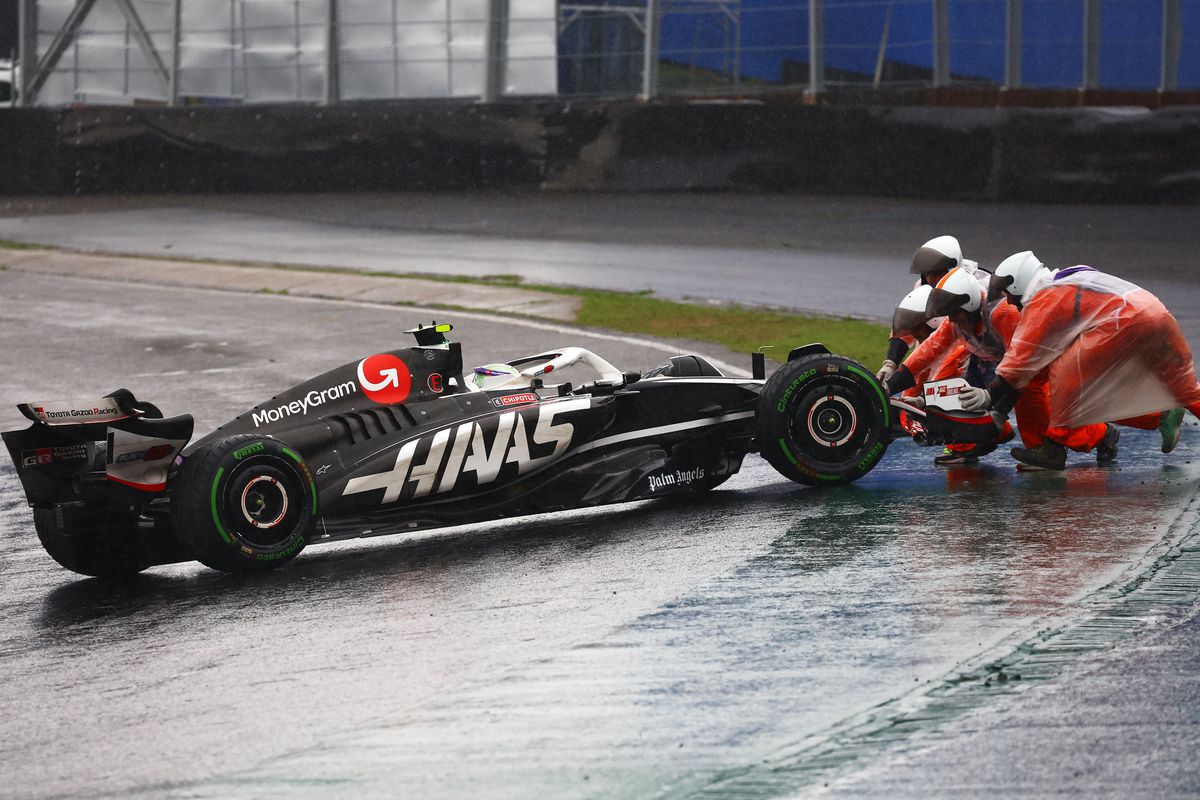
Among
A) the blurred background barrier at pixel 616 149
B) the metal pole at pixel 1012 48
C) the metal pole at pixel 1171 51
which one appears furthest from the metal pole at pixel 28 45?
the metal pole at pixel 1171 51

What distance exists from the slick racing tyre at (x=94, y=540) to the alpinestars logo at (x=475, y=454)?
36.7 inches

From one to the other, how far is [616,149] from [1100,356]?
1601 centimetres

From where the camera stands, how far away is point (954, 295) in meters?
8.89

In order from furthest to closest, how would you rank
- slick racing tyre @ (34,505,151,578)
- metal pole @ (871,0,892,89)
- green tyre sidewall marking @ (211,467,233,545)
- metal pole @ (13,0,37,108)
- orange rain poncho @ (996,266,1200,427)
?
metal pole @ (13,0,37,108), metal pole @ (871,0,892,89), orange rain poncho @ (996,266,1200,427), slick racing tyre @ (34,505,151,578), green tyre sidewall marking @ (211,467,233,545)

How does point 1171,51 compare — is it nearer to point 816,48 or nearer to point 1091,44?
point 1091,44

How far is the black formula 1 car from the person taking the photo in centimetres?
707

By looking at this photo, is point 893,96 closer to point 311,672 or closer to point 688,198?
point 688,198

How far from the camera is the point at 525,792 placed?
467 cm

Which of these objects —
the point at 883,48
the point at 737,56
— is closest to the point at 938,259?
the point at 883,48

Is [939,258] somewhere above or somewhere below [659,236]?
below

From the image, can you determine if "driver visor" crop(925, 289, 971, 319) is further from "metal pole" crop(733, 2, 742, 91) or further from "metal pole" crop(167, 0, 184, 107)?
"metal pole" crop(167, 0, 184, 107)

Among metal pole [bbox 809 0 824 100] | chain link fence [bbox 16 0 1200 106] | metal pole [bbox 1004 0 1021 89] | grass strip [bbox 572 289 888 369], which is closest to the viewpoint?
grass strip [bbox 572 289 888 369]

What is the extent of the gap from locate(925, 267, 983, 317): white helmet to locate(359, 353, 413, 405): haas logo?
2.85 metres

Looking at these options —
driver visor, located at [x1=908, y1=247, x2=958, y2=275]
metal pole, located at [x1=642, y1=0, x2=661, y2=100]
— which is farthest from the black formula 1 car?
metal pole, located at [x1=642, y1=0, x2=661, y2=100]
